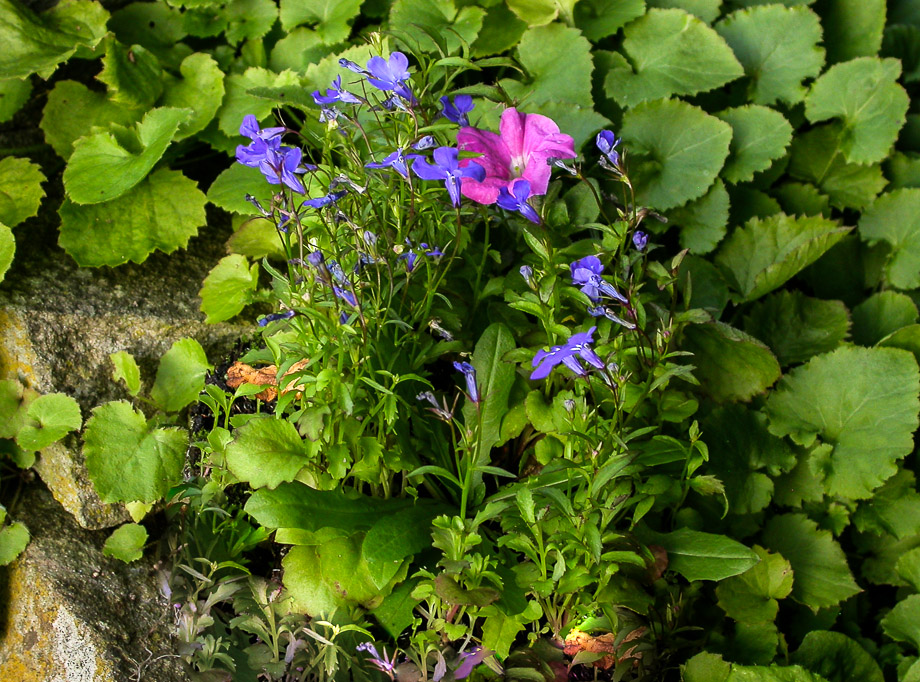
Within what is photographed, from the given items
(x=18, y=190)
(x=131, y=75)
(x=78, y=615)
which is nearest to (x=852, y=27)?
(x=131, y=75)

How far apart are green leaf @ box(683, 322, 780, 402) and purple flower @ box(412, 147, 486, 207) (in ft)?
2.29

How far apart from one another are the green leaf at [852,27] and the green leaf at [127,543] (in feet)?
7.40

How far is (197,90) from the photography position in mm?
2113

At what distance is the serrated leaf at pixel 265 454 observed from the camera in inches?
50.1

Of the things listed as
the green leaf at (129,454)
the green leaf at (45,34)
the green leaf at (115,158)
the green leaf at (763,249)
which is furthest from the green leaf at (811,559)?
the green leaf at (45,34)

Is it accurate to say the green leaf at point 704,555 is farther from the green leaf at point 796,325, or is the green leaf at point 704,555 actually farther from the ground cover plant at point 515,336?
the green leaf at point 796,325

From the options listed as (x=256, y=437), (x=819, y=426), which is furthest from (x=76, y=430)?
(x=819, y=426)

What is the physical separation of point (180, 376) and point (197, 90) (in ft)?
2.82

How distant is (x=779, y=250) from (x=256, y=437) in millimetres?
1316

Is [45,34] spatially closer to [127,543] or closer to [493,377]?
[127,543]

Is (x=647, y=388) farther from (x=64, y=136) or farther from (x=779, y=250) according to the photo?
(x=64, y=136)

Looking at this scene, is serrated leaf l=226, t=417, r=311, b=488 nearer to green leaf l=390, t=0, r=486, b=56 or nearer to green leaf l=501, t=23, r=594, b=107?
green leaf l=501, t=23, r=594, b=107

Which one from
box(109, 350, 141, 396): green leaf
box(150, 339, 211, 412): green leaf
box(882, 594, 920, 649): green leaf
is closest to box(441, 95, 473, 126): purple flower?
box(150, 339, 211, 412): green leaf

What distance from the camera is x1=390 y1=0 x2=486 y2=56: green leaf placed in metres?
2.01
